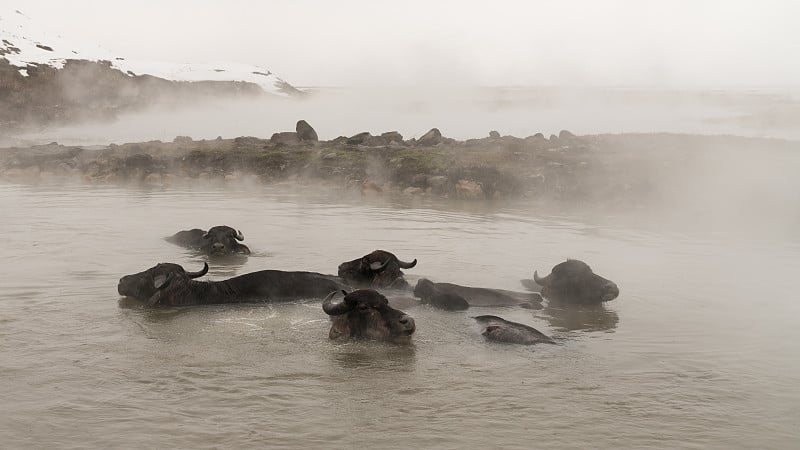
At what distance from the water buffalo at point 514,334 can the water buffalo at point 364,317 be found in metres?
0.97

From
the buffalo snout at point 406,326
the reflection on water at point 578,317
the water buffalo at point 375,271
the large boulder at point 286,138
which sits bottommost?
the reflection on water at point 578,317

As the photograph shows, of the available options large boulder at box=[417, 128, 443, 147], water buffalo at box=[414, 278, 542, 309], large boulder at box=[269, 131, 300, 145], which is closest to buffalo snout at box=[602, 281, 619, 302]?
water buffalo at box=[414, 278, 542, 309]

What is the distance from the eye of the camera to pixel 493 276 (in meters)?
12.7

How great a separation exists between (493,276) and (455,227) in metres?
5.38

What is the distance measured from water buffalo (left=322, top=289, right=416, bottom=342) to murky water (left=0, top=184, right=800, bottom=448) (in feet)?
0.67

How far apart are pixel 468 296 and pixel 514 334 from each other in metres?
1.98

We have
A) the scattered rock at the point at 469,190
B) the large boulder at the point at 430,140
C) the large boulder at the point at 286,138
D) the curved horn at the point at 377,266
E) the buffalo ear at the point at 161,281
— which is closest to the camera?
the buffalo ear at the point at 161,281

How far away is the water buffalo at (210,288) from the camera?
1040 centimetres

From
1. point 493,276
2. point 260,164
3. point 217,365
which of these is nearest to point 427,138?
point 260,164

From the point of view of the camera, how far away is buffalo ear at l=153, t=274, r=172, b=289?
10219mm

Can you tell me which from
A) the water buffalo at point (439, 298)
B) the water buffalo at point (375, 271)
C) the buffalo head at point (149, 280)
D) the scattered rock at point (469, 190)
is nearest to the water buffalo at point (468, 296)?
the water buffalo at point (439, 298)

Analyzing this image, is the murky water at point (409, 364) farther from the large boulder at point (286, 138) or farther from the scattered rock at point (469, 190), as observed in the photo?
the large boulder at point (286, 138)

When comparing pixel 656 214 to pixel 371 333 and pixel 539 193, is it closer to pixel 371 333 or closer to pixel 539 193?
pixel 539 193

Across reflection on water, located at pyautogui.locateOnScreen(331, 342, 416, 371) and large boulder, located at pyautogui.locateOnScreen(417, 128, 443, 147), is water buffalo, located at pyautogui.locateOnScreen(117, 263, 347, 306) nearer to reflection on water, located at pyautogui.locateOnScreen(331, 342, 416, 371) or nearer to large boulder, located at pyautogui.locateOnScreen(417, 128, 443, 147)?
reflection on water, located at pyautogui.locateOnScreen(331, 342, 416, 371)
